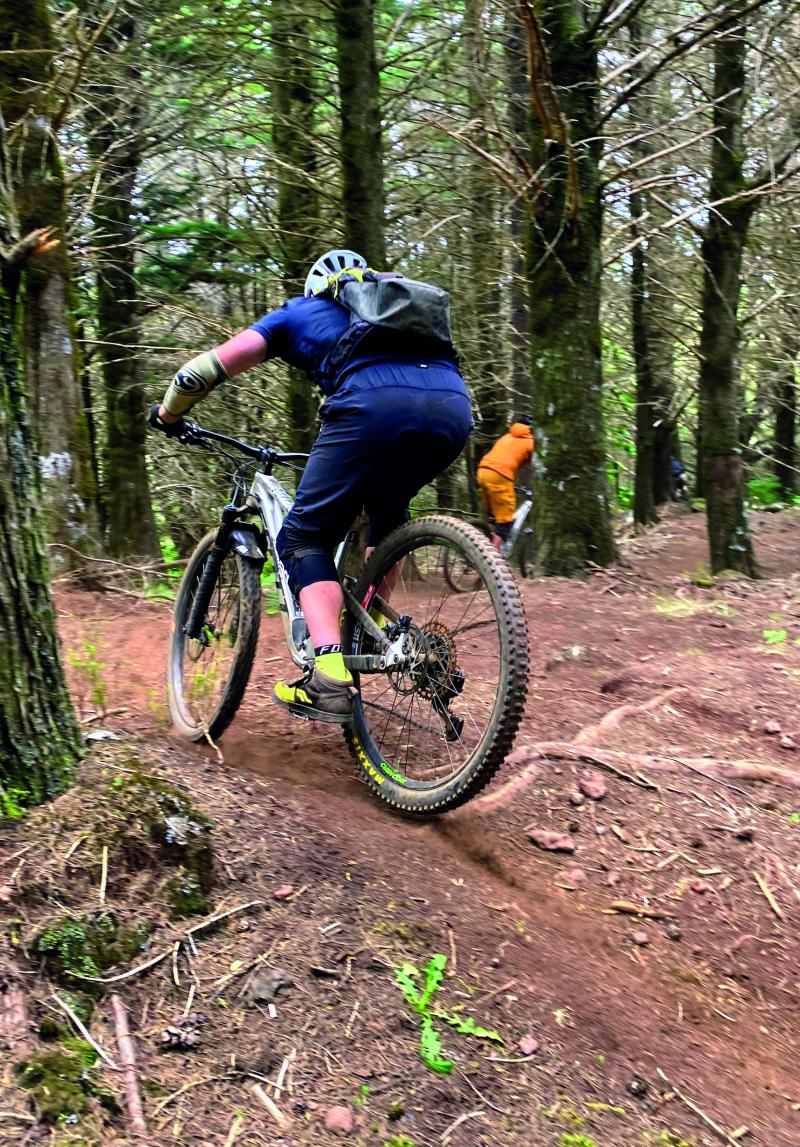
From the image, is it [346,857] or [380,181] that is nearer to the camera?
[346,857]

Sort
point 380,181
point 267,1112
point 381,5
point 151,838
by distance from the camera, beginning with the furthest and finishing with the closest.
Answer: point 381,5 < point 380,181 < point 151,838 < point 267,1112

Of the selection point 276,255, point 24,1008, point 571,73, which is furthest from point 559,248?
point 24,1008

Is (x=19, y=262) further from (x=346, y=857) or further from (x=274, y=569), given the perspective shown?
(x=346, y=857)

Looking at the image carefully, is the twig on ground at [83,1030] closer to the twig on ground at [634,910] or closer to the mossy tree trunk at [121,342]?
the twig on ground at [634,910]

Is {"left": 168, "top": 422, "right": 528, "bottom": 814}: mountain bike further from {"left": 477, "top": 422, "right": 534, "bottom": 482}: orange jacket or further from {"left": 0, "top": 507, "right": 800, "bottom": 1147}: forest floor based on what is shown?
{"left": 477, "top": 422, "right": 534, "bottom": 482}: orange jacket

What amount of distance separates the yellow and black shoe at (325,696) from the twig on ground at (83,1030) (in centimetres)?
159

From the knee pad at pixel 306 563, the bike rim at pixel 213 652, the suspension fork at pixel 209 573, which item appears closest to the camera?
the knee pad at pixel 306 563

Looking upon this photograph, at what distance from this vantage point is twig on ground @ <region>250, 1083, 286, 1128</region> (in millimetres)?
1876

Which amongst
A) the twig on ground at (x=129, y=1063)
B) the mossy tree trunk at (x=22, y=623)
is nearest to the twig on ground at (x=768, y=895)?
the twig on ground at (x=129, y=1063)

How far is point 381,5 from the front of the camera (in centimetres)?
869

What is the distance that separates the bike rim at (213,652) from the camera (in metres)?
3.88

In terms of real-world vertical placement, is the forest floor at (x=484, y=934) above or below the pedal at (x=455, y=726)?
below

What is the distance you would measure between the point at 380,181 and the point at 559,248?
66.0 inches

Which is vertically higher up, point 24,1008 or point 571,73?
point 571,73
